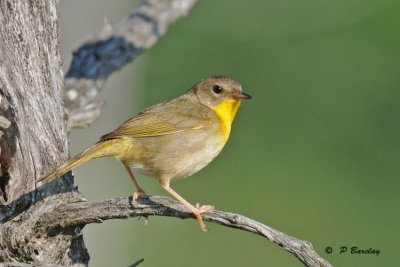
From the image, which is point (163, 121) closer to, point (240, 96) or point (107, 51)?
point (240, 96)

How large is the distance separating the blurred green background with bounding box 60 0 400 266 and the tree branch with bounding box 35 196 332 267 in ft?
18.0

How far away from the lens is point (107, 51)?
729 centimetres

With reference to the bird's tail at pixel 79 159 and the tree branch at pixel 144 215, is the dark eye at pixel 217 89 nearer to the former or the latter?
the bird's tail at pixel 79 159

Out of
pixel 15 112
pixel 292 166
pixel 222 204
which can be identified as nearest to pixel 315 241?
pixel 222 204

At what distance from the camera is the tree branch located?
206 inches

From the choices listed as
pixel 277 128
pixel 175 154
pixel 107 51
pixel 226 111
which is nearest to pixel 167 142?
pixel 175 154

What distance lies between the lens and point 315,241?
12008 millimetres

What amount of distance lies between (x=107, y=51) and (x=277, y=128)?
31.6 feet

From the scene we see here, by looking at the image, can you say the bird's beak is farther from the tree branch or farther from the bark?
the tree branch

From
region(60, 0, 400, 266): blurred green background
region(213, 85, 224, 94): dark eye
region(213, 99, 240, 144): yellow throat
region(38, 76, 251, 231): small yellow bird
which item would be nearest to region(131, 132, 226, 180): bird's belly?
region(38, 76, 251, 231): small yellow bird

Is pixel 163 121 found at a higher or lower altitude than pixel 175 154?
higher

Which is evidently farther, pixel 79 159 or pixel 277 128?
pixel 277 128

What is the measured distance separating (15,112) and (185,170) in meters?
1.38

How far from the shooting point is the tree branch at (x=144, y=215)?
5230 millimetres
